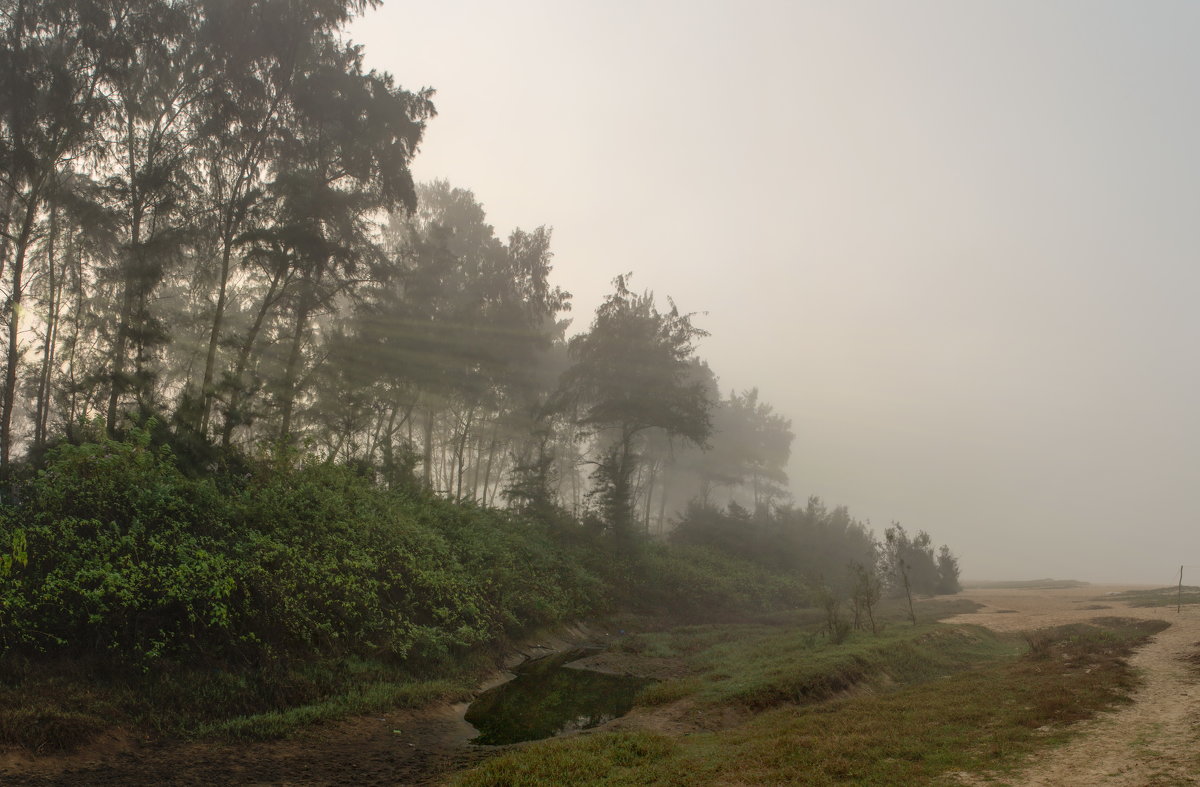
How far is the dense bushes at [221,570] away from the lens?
9883mm

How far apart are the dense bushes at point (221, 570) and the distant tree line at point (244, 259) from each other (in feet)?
7.92

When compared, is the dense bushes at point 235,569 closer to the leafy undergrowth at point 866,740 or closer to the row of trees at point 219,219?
the row of trees at point 219,219

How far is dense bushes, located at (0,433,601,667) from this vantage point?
389 inches

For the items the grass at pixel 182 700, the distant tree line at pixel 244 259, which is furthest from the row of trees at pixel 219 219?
the grass at pixel 182 700

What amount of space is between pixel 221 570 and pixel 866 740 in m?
10.9

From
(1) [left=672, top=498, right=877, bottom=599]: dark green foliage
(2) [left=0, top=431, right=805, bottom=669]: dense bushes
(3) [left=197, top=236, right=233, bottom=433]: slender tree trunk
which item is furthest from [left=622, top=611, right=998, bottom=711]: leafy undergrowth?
(1) [left=672, top=498, right=877, bottom=599]: dark green foliage

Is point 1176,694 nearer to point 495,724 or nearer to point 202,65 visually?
point 495,724

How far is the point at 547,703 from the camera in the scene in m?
13.6

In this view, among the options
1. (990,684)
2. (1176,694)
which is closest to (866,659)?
(990,684)

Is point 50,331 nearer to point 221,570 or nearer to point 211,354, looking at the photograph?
point 211,354

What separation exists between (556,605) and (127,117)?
19928 mm

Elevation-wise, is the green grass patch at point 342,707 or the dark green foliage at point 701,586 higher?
the green grass patch at point 342,707

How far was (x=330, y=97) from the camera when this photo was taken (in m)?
19.8

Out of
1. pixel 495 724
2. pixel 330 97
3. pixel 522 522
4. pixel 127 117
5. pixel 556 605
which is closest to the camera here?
pixel 495 724
